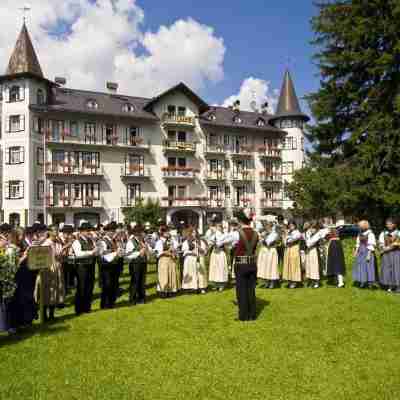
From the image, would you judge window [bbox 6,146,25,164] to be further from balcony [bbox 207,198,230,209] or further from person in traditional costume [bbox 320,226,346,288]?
person in traditional costume [bbox 320,226,346,288]

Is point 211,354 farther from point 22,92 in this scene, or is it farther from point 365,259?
point 22,92

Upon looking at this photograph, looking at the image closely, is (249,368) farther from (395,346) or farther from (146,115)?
(146,115)

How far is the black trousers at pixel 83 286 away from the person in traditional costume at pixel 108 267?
40 centimetres

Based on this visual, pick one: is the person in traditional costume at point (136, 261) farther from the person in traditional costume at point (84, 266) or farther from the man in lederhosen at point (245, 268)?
A: the man in lederhosen at point (245, 268)

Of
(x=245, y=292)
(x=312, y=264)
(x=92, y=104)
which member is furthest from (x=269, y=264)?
(x=92, y=104)

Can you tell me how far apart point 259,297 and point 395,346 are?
478cm

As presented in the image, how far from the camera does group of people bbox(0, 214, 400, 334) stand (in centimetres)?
895

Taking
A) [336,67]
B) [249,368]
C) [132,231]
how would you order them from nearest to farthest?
[249,368] → [132,231] → [336,67]

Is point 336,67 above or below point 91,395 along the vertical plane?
above

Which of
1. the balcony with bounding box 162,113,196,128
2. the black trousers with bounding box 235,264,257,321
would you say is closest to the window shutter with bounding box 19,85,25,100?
the balcony with bounding box 162,113,196,128

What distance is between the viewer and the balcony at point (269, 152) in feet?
159

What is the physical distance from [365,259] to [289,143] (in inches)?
1536

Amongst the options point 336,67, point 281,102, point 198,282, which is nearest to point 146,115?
point 281,102

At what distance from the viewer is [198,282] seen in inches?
509
